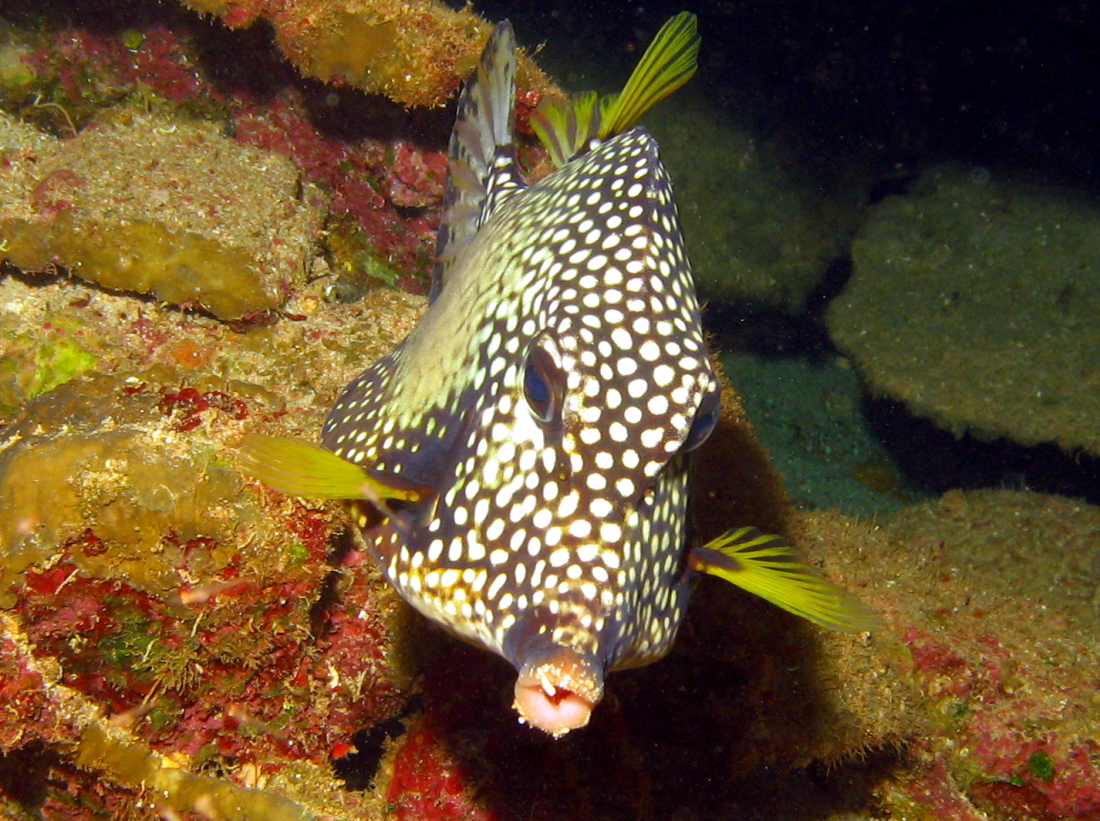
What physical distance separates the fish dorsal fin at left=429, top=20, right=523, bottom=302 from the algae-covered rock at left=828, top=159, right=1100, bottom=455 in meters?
9.34

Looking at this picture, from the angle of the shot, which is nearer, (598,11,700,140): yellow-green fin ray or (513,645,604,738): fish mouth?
(513,645,604,738): fish mouth

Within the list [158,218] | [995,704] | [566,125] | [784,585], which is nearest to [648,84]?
[566,125]

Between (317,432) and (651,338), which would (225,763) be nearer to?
(317,432)

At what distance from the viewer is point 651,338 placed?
8.00 feet

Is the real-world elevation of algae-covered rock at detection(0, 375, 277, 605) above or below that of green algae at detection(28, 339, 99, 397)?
below

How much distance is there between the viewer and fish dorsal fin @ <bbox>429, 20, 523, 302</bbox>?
3.86m

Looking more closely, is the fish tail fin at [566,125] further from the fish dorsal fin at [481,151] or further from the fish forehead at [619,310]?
the fish forehead at [619,310]

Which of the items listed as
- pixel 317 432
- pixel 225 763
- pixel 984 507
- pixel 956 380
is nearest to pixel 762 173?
pixel 956 380

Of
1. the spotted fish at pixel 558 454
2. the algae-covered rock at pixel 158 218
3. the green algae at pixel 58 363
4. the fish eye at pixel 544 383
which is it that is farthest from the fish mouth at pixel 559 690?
the green algae at pixel 58 363

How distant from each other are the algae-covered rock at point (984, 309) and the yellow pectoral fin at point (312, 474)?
10.7 metres

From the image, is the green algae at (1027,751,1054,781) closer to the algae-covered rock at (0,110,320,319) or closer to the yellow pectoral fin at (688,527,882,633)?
the yellow pectoral fin at (688,527,882,633)

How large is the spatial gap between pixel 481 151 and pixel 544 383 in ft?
7.14

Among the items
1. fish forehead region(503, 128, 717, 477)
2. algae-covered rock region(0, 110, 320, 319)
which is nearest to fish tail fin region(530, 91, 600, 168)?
fish forehead region(503, 128, 717, 477)

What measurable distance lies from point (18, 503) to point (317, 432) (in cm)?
114
